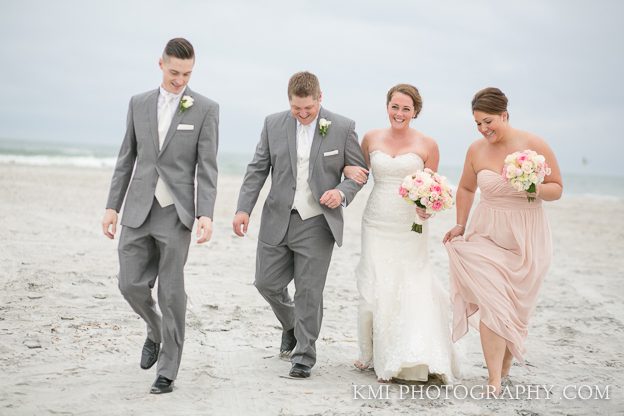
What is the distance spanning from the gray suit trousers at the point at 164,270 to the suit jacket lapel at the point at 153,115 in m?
0.48

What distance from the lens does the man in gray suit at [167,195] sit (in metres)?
5.02

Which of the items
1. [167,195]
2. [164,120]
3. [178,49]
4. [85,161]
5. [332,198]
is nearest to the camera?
[178,49]

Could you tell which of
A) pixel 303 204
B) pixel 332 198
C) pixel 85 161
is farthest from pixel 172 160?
pixel 85 161

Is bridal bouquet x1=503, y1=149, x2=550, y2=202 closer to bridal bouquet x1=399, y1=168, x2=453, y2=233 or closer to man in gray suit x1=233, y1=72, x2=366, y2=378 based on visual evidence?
bridal bouquet x1=399, y1=168, x2=453, y2=233

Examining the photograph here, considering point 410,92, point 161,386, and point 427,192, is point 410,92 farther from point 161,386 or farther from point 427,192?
point 161,386

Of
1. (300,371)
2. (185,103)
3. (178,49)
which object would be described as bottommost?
(300,371)

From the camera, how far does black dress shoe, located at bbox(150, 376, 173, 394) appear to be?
16.5 feet

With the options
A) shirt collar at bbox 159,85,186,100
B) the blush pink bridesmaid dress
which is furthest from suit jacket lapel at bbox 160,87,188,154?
the blush pink bridesmaid dress

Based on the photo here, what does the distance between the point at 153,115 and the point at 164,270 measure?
1162 millimetres

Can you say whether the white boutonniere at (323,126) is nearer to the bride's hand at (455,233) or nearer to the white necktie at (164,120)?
the white necktie at (164,120)

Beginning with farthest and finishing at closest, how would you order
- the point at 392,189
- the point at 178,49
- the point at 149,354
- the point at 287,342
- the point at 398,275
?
the point at 287,342 < the point at 392,189 < the point at 398,275 < the point at 149,354 < the point at 178,49

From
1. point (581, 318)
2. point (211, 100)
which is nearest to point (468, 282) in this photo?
point (211, 100)

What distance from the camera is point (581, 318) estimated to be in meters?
8.61

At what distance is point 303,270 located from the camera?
576cm
